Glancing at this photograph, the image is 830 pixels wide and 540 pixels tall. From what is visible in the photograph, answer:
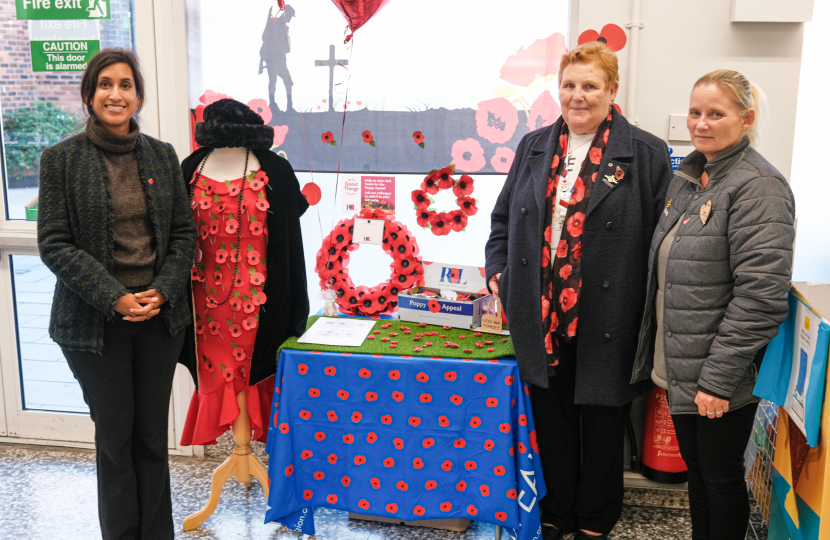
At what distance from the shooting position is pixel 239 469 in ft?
7.80

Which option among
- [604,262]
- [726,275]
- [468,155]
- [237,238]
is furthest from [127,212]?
[726,275]

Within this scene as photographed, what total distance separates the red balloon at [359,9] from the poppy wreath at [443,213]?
2.05 feet

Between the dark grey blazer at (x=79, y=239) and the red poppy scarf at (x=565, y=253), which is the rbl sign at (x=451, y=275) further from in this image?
the dark grey blazer at (x=79, y=239)

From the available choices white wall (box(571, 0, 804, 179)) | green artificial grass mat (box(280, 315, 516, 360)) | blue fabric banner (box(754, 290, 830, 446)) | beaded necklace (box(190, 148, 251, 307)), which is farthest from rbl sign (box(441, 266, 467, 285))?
blue fabric banner (box(754, 290, 830, 446))

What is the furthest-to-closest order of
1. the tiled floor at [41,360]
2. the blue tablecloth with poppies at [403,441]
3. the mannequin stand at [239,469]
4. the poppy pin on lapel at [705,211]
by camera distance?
the tiled floor at [41,360], the mannequin stand at [239,469], the blue tablecloth with poppies at [403,441], the poppy pin on lapel at [705,211]

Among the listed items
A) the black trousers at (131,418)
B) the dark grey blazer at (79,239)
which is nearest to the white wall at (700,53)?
the dark grey blazer at (79,239)

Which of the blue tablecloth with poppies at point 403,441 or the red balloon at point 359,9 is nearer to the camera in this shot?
the blue tablecloth with poppies at point 403,441

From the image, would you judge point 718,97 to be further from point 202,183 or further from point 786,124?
point 202,183

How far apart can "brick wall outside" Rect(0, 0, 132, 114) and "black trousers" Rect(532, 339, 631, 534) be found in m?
2.11

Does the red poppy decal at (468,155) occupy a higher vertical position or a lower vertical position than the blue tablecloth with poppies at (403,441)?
higher

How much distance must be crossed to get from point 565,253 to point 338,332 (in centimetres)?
84

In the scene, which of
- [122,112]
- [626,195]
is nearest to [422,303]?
[626,195]

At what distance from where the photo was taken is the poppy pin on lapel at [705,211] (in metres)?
1.60

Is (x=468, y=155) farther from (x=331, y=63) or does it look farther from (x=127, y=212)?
(x=127, y=212)
